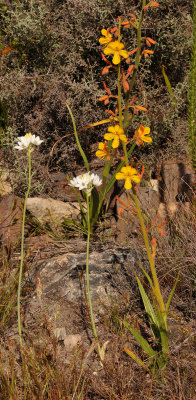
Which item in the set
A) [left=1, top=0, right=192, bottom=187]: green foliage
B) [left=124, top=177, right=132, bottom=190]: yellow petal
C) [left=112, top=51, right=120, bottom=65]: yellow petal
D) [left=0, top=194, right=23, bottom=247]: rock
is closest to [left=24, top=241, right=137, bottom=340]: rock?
[left=0, top=194, right=23, bottom=247]: rock

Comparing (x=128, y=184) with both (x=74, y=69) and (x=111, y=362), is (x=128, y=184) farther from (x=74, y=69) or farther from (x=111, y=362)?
(x=74, y=69)

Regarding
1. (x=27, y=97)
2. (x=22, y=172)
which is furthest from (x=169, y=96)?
(x=22, y=172)

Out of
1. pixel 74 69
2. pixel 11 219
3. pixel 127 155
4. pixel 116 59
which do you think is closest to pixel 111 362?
pixel 127 155

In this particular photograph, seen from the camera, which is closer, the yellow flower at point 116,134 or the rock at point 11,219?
the yellow flower at point 116,134

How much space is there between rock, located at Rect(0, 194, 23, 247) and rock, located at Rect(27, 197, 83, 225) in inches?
4.1

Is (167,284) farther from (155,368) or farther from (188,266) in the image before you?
(155,368)

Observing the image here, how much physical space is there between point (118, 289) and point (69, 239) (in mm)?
883

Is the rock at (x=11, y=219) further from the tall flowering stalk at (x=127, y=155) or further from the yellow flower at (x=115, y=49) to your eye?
the yellow flower at (x=115, y=49)

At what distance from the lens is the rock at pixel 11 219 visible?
9.42ft

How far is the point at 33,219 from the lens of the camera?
3.09 metres

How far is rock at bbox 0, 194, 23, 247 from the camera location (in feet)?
→ 9.42

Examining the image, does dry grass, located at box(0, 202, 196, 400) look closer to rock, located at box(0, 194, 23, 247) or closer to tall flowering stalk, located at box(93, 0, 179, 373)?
tall flowering stalk, located at box(93, 0, 179, 373)

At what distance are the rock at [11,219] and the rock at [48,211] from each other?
104 mm

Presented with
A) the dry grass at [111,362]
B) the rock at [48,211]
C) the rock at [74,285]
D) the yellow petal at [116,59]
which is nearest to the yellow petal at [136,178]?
the yellow petal at [116,59]
